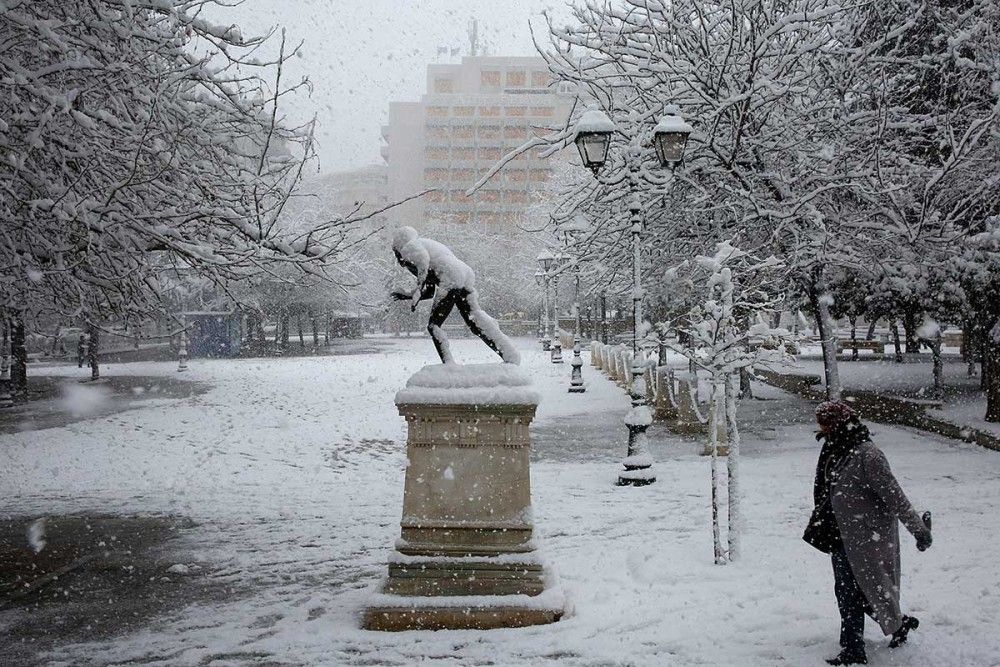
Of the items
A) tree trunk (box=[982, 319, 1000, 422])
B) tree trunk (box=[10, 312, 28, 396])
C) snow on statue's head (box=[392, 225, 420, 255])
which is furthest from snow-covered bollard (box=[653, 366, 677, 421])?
tree trunk (box=[10, 312, 28, 396])

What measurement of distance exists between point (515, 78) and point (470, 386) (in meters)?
119

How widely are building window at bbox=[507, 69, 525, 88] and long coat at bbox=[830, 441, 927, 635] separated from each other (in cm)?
12005

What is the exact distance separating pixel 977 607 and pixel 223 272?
22.2ft

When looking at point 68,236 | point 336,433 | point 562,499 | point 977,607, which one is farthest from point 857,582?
point 336,433

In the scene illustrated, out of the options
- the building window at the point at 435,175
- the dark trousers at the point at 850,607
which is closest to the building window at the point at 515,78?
the building window at the point at 435,175

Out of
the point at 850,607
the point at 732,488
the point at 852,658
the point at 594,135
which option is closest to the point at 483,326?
the point at 732,488

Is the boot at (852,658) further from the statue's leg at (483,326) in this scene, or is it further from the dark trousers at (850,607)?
the statue's leg at (483,326)

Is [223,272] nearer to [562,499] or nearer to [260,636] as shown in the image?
[260,636]

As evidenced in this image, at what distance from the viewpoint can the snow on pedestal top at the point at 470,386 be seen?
19.7 ft

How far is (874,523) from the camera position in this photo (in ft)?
16.8

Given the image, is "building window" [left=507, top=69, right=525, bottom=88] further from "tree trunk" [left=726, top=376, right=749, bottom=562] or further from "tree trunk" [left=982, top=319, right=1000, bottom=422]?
"tree trunk" [left=726, top=376, right=749, bottom=562]

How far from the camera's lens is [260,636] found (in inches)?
232

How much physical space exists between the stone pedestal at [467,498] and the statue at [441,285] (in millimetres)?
389

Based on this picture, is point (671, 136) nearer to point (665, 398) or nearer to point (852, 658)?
point (852, 658)
